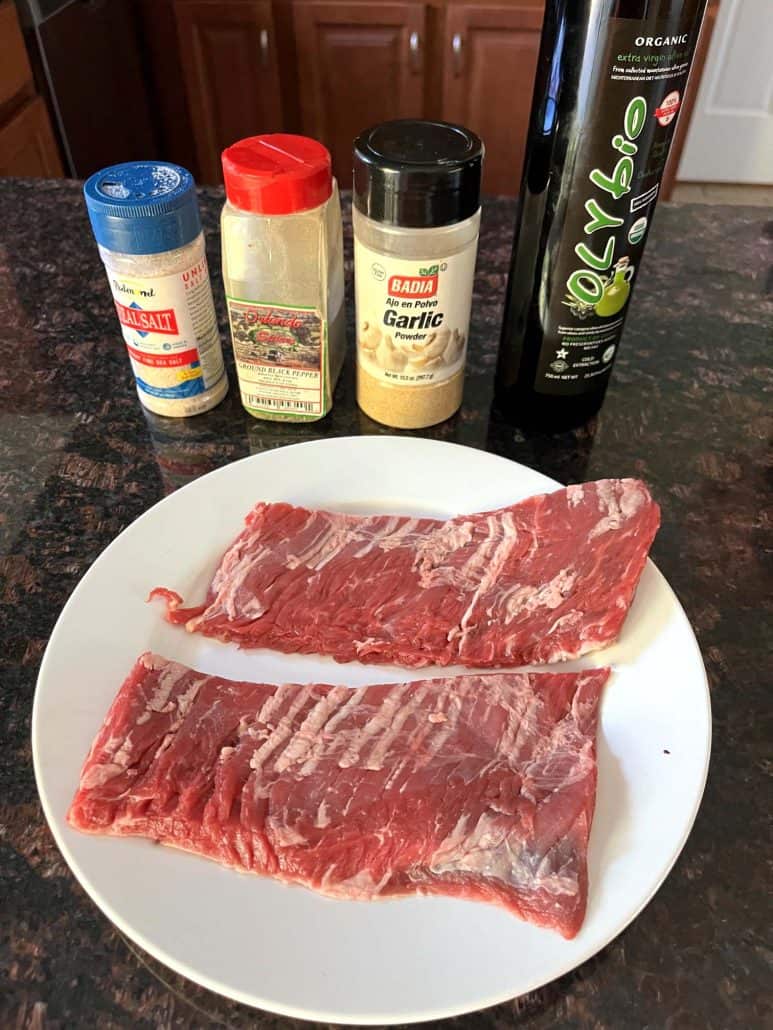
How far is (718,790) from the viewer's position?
764mm

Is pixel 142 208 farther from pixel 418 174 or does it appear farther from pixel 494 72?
pixel 494 72

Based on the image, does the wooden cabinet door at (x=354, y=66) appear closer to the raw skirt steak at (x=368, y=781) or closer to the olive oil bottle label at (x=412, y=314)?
the olive oil bottle label at (x=412, y=314)

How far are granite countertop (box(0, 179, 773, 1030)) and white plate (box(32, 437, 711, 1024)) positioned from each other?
0.16 feet

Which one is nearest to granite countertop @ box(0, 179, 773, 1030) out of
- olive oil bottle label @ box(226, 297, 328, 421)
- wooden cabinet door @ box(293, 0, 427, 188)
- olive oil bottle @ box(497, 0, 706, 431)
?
olive oil bottle label @ box(226, 297, 328, 421)

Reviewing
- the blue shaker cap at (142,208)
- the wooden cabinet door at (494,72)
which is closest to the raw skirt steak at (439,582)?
the blue shaker cap at (142,208)

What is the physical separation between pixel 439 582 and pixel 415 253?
39 centimetres

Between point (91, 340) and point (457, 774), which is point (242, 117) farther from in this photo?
point (457, 774)

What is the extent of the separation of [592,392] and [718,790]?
543 millimetres

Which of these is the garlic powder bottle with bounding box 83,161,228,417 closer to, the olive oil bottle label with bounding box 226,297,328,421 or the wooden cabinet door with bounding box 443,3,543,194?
the olive oil bottle label with bounding box 226,297,328,421

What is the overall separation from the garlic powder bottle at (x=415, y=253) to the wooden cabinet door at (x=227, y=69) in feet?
6.91

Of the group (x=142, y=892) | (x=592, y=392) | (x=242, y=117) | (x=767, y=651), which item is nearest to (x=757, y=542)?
(x=767, y=651)

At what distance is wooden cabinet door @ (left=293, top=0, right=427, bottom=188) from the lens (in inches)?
101

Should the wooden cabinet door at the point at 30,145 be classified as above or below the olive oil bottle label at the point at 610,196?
below

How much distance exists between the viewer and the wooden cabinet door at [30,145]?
2.17 metres
